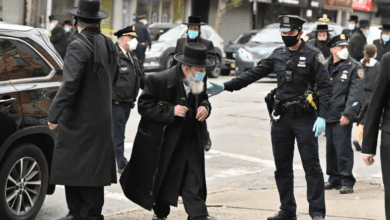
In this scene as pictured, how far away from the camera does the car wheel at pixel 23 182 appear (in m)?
5.38

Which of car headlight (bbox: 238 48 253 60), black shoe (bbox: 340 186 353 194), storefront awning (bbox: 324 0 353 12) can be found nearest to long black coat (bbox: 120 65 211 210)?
black shoe (bbox: 340 186 353 194)

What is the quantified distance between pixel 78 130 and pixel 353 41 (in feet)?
39.5

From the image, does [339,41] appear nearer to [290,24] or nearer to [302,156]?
[290,24]

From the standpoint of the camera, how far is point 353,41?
16.0 m

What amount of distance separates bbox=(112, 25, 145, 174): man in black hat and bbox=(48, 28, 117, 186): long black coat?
3.15 meters

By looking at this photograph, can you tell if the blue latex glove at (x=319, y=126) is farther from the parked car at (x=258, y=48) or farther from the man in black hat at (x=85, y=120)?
the parked car at (x=258, y=48)

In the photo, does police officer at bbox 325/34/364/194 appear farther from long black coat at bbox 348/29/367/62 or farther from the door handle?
long black coat at bbox 348/29/367/62

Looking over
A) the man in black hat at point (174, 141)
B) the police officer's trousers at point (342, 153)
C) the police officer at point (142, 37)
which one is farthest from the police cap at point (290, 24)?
the police officer at point (142, 37)

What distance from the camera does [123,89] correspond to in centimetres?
830

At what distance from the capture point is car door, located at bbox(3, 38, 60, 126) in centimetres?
562

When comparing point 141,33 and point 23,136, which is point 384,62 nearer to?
Result: point 23,136

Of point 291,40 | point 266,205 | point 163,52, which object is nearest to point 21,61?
point 291,40

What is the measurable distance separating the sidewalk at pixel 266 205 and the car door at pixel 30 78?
1.24 metres

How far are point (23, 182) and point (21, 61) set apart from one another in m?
1.05
